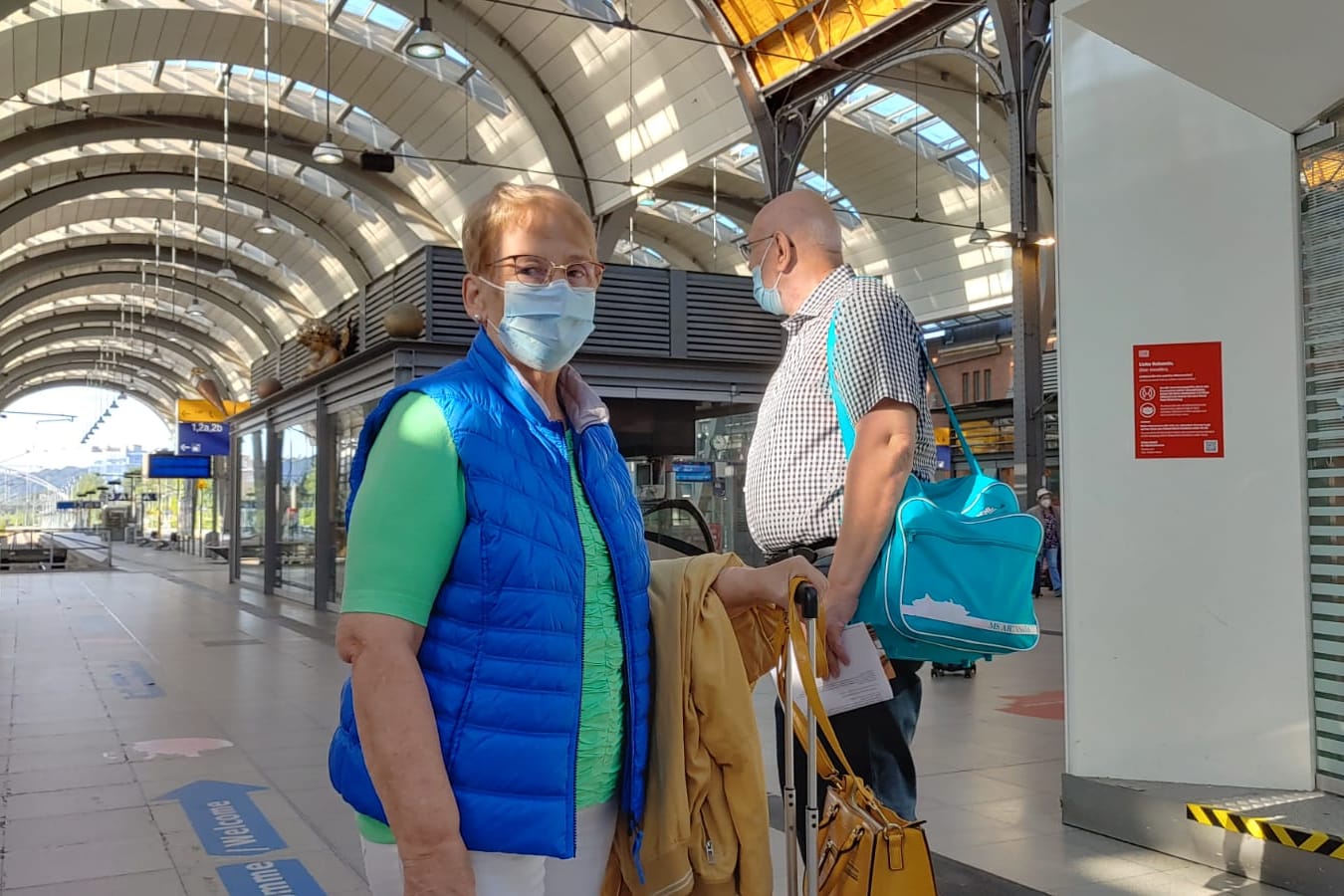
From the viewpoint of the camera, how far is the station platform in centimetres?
407

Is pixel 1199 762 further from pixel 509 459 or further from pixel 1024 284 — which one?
pixel 1024 284

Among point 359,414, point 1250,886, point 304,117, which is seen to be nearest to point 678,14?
point 359,414

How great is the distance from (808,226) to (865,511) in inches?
30.0

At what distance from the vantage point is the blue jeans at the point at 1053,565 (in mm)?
17969

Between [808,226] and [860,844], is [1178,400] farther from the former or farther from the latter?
[860,844]

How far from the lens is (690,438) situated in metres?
14.8

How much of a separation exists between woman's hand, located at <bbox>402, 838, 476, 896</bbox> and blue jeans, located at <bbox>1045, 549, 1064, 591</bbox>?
681 inches

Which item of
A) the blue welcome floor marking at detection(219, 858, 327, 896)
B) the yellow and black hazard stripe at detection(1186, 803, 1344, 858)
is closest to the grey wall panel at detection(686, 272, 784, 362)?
the blue welcome floor marking at detection(219, 858, 327, 896)

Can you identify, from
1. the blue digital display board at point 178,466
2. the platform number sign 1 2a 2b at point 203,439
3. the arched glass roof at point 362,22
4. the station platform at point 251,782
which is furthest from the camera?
the blue digital display board at point 178,466

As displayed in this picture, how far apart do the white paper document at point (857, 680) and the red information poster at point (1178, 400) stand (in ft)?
8.76

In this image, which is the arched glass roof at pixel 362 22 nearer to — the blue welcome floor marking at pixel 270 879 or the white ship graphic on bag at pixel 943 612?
the blue welcome floor marking at pixel 270 879

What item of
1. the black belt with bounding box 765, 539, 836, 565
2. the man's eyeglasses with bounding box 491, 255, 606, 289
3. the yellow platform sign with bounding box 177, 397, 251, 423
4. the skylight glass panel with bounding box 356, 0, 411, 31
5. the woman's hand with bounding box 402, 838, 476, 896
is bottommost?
the woman's hand with bounding box 402, 838, 476, 896

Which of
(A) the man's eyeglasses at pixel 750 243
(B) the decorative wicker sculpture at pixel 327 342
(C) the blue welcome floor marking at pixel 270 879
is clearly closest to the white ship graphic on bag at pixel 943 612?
(A) the man's eyeglasses at pixel 750 243

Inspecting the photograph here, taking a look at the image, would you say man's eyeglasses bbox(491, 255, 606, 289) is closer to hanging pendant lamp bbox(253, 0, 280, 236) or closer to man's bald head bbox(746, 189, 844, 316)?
man's bald head bbox(746, 189, 844, 316)
